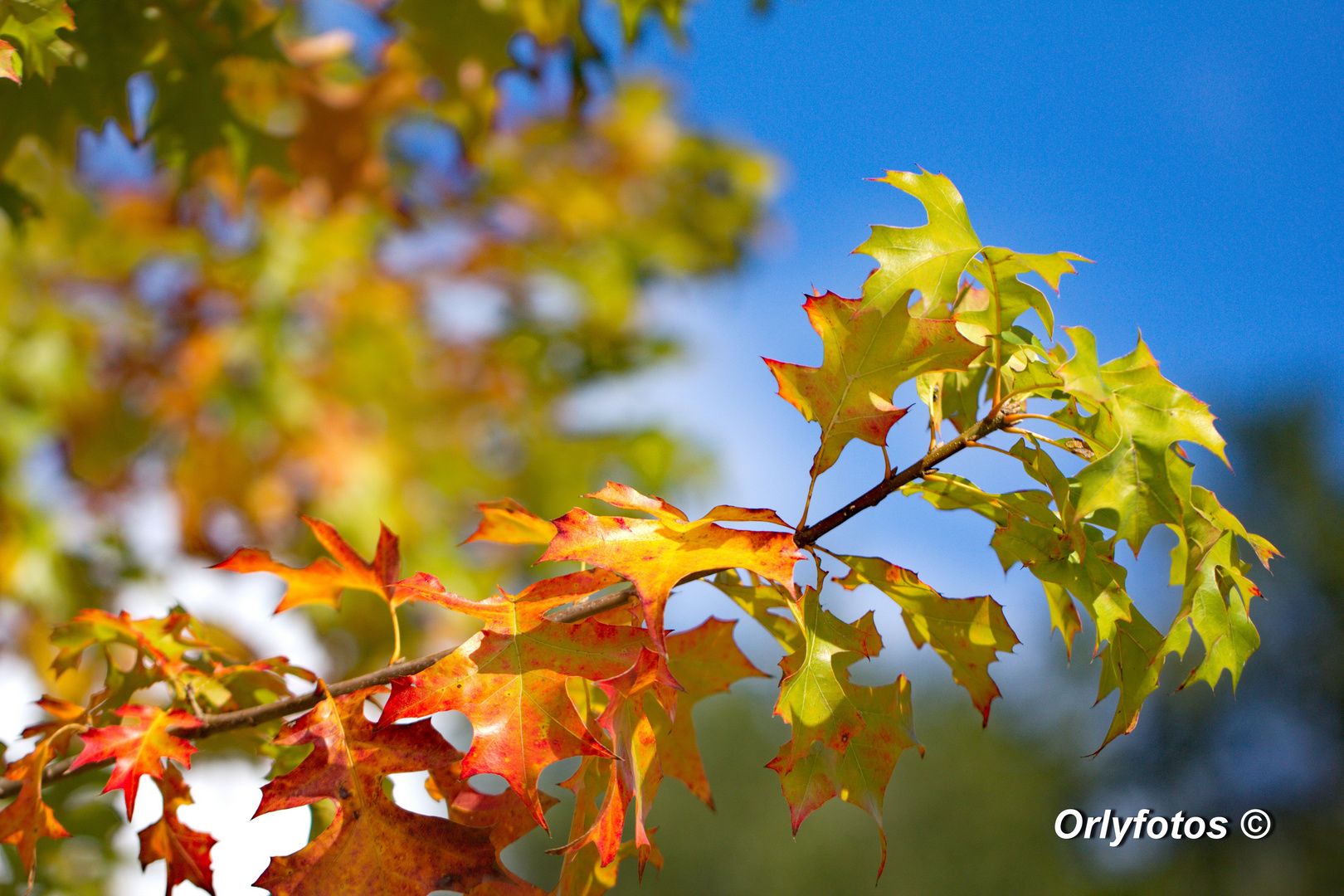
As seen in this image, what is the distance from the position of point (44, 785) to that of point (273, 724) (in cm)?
A: 30

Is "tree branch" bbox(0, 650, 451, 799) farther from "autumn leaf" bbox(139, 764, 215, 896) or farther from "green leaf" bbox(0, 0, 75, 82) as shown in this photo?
"green leaf" bbox(0, 0, 75, 82)

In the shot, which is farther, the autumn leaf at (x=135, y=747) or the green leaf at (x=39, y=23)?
the green leaf at (x=39, y=23)

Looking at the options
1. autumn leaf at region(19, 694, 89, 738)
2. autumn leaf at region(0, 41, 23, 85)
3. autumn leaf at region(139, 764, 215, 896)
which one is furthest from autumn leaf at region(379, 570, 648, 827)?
autumn leaf at region(0, 41, 23, 85)

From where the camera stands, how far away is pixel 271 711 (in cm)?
91

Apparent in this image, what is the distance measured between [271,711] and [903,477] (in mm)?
685

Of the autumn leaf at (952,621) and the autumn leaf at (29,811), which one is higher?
the autumn leaf at (952,621)

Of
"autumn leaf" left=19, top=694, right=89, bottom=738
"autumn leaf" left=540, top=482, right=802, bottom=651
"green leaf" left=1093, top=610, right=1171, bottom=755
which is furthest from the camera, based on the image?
"autumn leaf" left=19, top=694, right=89, bottom=738

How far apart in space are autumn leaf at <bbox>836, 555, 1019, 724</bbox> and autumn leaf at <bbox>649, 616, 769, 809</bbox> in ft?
0.68

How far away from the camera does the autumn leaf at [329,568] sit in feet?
3.07

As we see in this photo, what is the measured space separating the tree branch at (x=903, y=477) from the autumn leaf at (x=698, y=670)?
26cm

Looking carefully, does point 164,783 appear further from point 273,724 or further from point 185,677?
point 273,724

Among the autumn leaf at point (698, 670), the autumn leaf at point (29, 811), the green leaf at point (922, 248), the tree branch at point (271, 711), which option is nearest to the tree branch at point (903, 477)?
the green leaf at point (922, 248)

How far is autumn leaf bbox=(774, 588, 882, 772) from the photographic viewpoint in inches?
33.2

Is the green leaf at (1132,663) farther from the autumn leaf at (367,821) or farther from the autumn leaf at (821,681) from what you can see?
the autumn leaf at (367,821)
